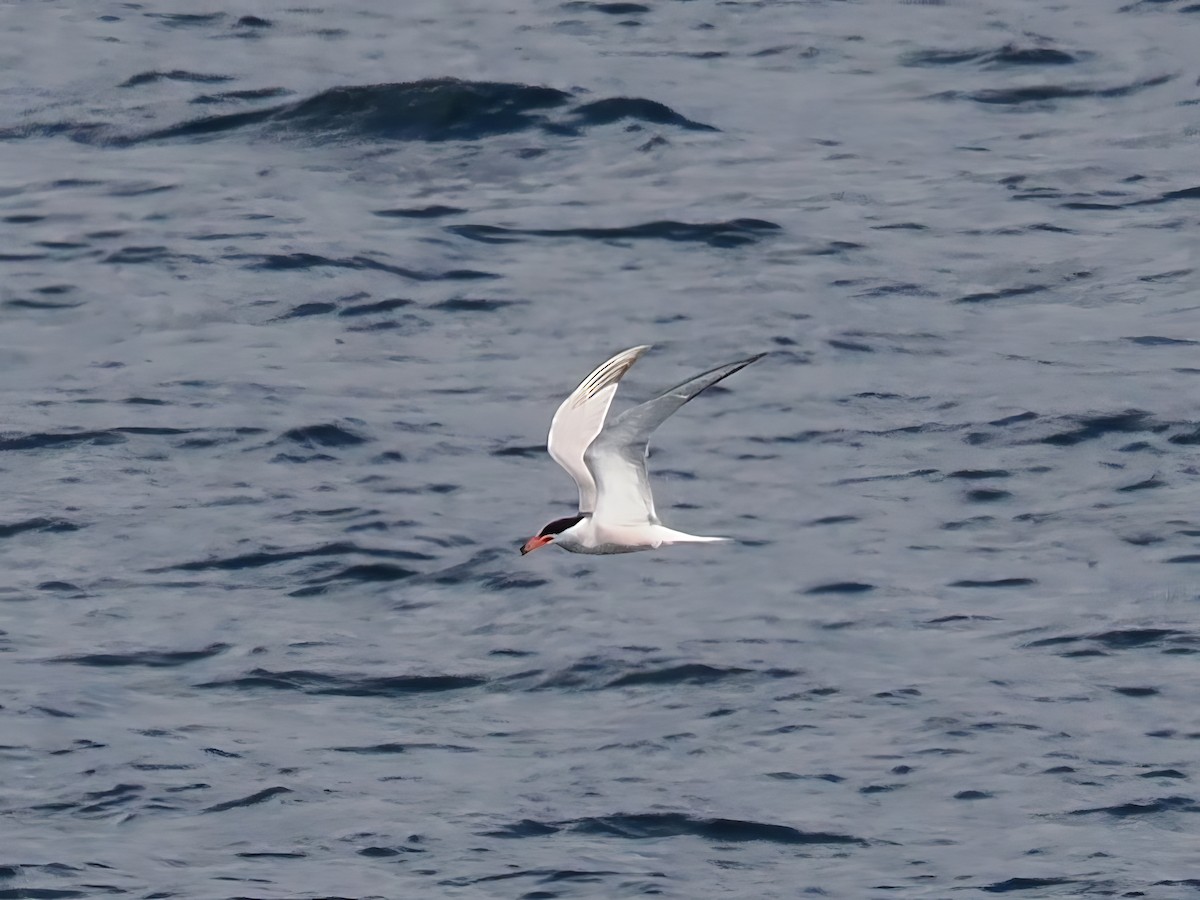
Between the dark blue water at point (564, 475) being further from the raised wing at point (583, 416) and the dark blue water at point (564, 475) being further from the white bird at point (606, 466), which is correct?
the raised wing at point (583, 416)

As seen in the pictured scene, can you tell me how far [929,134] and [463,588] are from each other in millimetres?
8420

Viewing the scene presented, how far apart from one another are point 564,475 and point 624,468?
16.6 feet

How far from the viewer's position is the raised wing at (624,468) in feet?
44.7

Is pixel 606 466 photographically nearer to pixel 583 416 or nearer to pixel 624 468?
pixel 624 468

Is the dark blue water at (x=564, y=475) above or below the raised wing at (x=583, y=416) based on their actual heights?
below

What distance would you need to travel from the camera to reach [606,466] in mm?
13812

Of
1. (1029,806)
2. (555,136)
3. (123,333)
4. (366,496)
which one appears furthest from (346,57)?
(1029,806)

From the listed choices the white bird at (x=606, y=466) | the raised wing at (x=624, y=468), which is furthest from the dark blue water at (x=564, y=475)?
the raised wing at (x=624, y=468)

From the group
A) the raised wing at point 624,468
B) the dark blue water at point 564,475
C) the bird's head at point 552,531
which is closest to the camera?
the raised wing at point 624,468

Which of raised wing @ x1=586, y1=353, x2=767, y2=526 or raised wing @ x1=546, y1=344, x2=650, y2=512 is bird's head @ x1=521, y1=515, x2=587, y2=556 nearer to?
raised wing @ x1=586, y1=353, x2=767, y2=526

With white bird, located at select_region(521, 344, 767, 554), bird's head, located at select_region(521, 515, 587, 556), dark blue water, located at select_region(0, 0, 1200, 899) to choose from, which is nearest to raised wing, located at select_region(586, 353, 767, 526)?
white bird, located at select_region(521, 344, 767, 554)

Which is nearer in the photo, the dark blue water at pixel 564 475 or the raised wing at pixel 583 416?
the raised wing at pixel 583 416

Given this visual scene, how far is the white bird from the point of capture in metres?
13.7

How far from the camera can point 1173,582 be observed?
17453 millimetres
